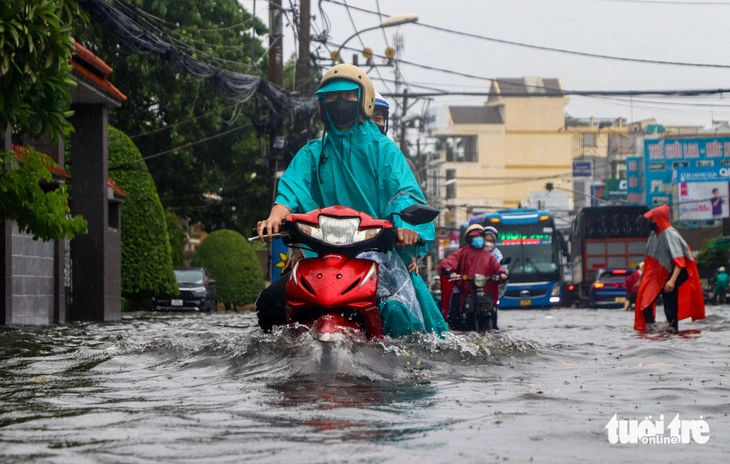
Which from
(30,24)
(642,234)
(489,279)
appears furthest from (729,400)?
(642,234)

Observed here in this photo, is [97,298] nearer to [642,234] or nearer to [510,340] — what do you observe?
[510,340]

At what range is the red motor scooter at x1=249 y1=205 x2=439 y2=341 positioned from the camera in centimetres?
686

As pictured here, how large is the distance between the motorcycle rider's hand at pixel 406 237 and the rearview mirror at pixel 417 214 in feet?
0.23

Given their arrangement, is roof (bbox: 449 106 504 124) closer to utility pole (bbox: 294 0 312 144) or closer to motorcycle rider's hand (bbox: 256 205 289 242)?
utility pole (bbox: 294 0 312 144)

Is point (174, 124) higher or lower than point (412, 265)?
higher

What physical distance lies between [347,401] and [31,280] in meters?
12.7

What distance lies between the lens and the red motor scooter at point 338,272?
22.5 feet

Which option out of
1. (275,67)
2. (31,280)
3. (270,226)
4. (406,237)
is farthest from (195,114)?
(406,237)

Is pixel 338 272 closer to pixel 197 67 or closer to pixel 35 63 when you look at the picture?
pixel 35 63

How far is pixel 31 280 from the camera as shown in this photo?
1723 centimetres

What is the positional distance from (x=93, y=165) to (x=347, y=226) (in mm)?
14209

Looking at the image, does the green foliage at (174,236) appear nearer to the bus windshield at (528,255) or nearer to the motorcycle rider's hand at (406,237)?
the bus windshield at (528,255)

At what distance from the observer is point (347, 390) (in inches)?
235

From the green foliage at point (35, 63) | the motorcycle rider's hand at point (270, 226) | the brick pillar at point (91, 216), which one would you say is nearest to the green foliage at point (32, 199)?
the green foliage at point (35, 63)
